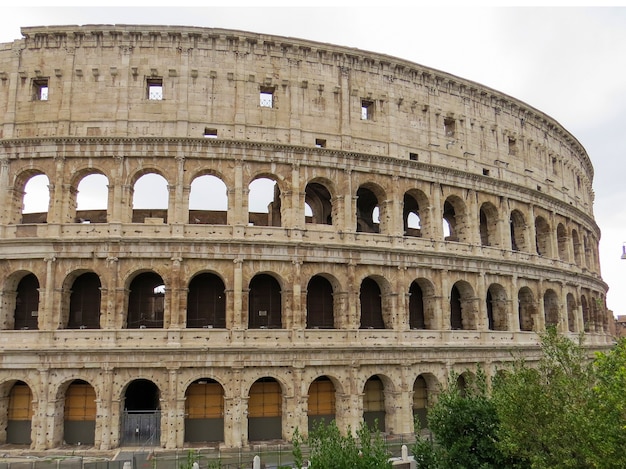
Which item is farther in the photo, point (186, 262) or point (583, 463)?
point (186, 262)

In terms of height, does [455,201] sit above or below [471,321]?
above

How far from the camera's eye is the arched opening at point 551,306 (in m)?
33.1

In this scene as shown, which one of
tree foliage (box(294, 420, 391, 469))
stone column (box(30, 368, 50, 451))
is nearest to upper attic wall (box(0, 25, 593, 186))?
stone column (box(30, 368, 50, 451))

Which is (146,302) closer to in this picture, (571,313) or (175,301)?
(175,301)

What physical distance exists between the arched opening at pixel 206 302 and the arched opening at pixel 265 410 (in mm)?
3412

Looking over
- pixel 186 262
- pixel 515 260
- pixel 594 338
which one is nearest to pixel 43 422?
pixel 186 262

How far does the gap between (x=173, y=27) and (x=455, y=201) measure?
17374 millimetres

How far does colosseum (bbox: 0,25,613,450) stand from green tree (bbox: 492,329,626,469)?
35.2ft

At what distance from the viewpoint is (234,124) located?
25.3 metres

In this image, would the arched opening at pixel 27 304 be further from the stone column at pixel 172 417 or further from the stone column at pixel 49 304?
the stone column at pixel 172 417

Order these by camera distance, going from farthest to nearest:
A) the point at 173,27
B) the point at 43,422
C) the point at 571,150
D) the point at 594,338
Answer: the point at 571,150, the point at 594,338, the point at 173,27, the point at 43,422

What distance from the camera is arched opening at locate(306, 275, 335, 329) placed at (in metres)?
26.3

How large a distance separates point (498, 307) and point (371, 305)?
8.09 m

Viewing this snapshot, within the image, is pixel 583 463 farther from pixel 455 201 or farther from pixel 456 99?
pixel 456 99
